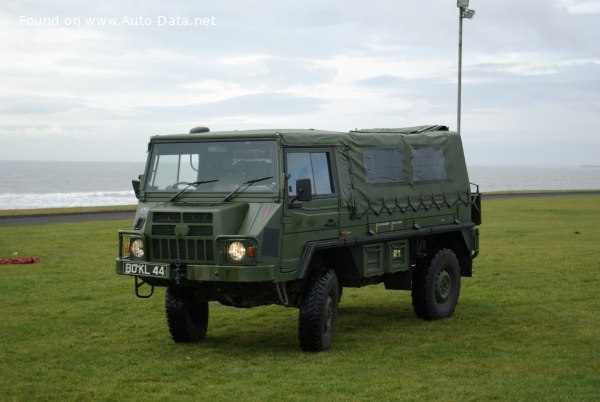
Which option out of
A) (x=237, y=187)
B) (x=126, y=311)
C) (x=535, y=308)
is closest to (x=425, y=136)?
(x=535, y=308)

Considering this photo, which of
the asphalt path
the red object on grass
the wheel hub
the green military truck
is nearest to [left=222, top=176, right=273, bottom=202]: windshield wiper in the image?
the green military truck

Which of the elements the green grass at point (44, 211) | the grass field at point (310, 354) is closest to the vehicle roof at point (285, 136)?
the grass field at point (310, 354)

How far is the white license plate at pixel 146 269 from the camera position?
10266 millimetres

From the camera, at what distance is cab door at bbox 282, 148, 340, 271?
10359mm

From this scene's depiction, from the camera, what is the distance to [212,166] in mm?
10914

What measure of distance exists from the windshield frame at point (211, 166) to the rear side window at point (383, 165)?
1.90 metres

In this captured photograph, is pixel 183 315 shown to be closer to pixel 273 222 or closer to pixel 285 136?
pixel 273 222

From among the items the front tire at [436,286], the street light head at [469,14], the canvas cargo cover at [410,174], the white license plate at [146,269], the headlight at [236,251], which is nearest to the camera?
the headlight at [236,251]

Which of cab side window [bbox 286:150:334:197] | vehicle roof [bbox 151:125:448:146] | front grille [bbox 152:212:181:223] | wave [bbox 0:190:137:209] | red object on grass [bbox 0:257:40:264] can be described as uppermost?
vehicle roof [bbox 151:125:448:146]

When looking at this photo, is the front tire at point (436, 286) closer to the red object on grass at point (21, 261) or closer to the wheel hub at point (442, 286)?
the wheel hub at point (442, 286)

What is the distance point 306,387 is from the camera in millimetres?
8922

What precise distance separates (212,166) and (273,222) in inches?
50.2

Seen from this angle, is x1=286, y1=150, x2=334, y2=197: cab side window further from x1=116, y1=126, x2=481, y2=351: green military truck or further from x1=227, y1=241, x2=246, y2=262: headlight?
x1=227, y1=241, x2=246, y2=262: headlight

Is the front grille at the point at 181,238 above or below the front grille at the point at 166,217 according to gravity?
below
